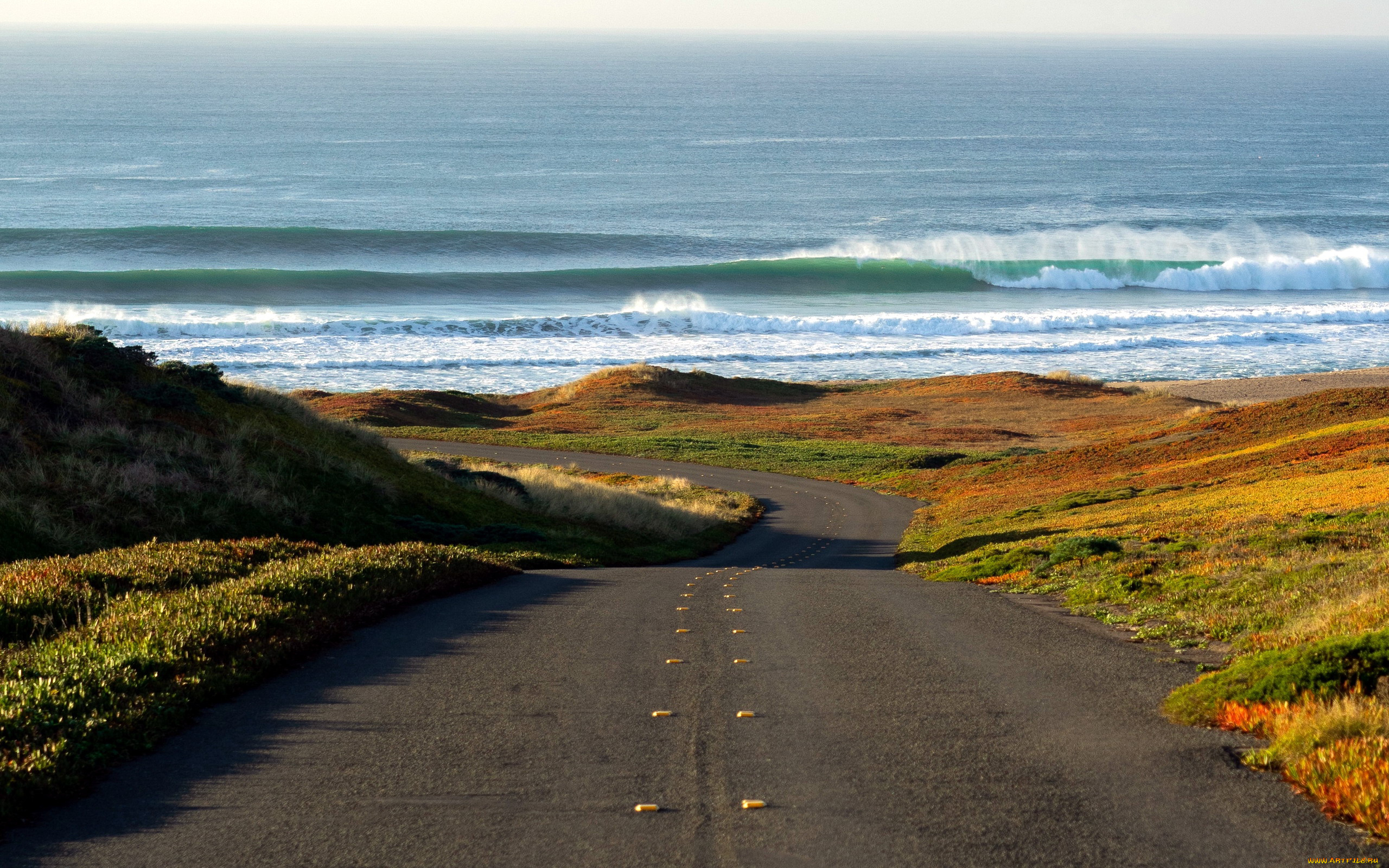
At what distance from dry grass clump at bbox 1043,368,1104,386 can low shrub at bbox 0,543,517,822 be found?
51091 millimetres

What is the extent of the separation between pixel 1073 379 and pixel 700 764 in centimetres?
5629

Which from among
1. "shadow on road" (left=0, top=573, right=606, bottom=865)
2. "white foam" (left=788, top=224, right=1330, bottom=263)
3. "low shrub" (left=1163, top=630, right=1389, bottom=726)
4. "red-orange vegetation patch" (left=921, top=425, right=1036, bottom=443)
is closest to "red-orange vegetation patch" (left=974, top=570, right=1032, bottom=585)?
"shadow on road" (left=0, top=573, right=606, bottom=865)

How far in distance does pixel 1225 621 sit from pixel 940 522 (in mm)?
20055

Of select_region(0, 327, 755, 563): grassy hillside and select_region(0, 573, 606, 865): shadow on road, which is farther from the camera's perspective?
select_region(0, 327, 755, 563): grassy hillside

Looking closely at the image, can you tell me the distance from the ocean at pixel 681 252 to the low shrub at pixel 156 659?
3965 cm

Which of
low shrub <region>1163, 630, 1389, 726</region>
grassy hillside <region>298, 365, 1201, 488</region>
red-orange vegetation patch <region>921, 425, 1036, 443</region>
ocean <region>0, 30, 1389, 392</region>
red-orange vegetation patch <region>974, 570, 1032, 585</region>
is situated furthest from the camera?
ocean <region>0, 30, 1389, 392</region>

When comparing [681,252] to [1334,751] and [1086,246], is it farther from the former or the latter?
[1334,751]

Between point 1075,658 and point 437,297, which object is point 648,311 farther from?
point 1075,658

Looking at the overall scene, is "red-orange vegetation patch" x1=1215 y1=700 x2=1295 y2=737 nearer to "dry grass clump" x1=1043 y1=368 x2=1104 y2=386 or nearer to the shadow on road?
the shadow on road

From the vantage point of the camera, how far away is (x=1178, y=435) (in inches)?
1443

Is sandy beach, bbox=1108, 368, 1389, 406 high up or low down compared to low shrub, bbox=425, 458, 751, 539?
up

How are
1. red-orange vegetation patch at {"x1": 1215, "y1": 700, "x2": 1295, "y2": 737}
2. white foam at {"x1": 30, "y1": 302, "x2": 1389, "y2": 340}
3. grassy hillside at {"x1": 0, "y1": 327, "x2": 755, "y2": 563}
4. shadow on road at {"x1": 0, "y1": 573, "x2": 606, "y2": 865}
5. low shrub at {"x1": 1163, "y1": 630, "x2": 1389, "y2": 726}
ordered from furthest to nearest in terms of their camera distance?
white foam at {"x1": 30, "y1": 302, "x2": 1389, "y2": 340}, grassy hillside at {"x1": 0, "y1": 327, "x2": 755, "y2": 563}, low shrub at {"x1": 1163, "y1": 630, "x2": 1389, "y2": 726}, red-orange vegetation patch at {"x1": 1215, "y1": 700, "x2": 1295, "y2": 737}, shadow on road at {"x1": 0, "y1": 573, "x2": 606, "y2": 865}

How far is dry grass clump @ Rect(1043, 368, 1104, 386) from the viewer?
58156 millimetres

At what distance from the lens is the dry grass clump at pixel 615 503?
27906mm
